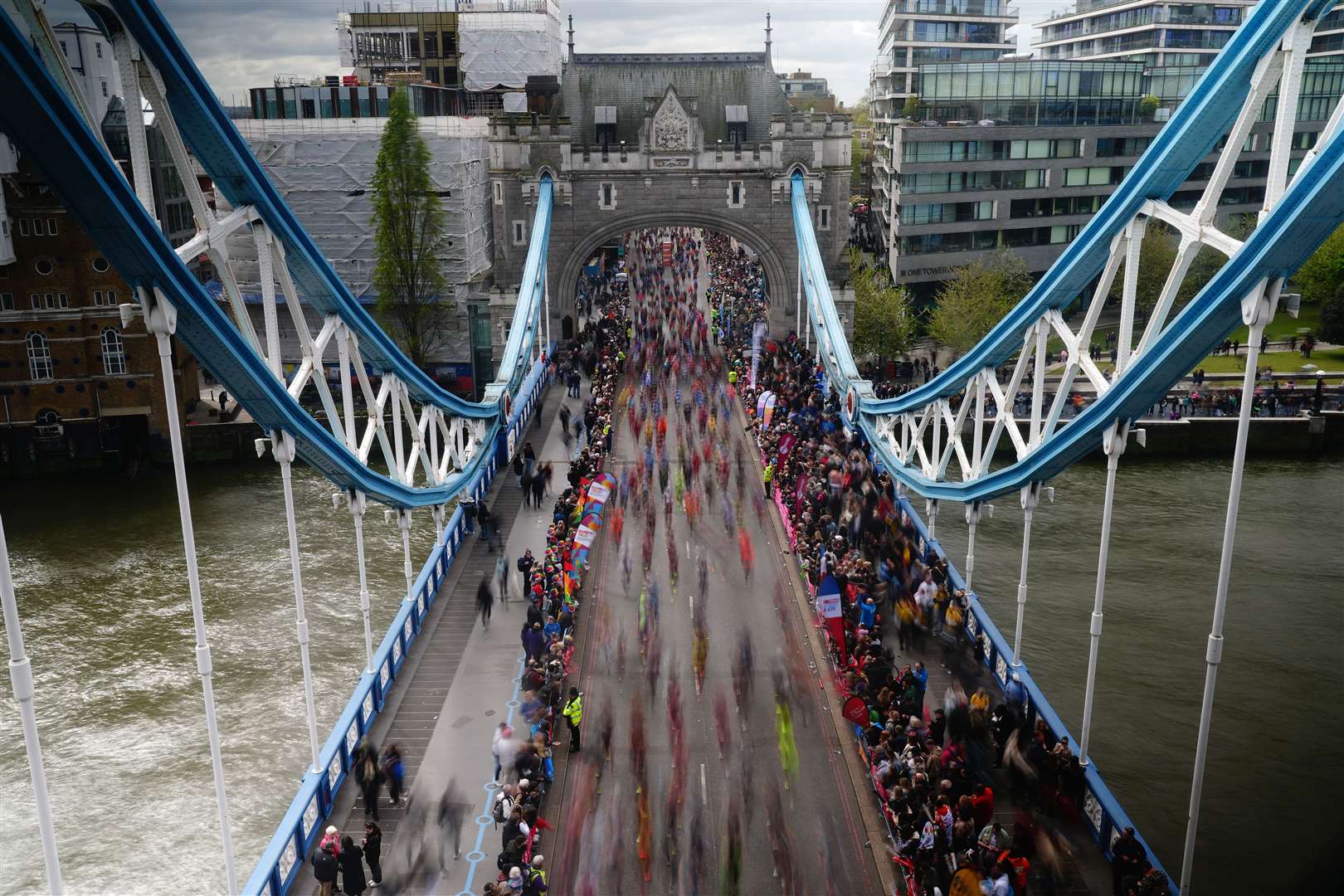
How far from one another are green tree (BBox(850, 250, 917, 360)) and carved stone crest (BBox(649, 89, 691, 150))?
914 centimetres

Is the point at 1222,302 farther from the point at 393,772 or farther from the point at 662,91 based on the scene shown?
the point at 662,91

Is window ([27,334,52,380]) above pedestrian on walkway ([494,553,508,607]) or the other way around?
above

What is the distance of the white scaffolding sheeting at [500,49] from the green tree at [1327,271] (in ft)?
130

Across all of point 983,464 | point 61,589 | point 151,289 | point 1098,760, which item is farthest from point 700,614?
point 61,589

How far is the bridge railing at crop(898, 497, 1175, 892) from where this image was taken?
49.2 feet

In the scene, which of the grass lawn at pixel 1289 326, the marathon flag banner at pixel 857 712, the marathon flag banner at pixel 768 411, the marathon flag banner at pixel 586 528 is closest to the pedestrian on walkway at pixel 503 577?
the marathon flag banner at pixel 586 528

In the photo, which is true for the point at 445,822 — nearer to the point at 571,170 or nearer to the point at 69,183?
the point at 69,183

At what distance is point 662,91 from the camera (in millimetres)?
48500

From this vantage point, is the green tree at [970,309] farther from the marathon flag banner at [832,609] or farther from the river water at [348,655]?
the marathon flag banner at [832,609]

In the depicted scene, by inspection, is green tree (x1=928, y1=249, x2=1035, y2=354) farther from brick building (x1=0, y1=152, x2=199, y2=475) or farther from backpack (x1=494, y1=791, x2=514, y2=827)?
backpack (x1=494, y1=791, x2=514, y2=827)

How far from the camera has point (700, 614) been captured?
75.2ft

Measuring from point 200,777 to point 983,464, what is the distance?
15.1 meters

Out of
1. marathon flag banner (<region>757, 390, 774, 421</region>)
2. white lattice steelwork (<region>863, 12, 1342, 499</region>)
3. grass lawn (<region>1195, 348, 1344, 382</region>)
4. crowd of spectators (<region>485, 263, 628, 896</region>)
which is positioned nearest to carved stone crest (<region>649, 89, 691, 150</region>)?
marathon flag banner (<region>757, 390, 774, 421</region>)

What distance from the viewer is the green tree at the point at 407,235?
41.1m
